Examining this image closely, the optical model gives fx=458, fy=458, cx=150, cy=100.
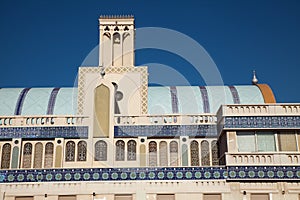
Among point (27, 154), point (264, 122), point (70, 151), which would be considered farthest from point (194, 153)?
point (27, 154)

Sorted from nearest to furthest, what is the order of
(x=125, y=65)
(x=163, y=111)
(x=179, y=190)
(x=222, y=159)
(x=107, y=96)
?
(x=179, y=190), (x=222, y=159), (x=107, y=96), (x=163, y=111), (x=125, y=65)

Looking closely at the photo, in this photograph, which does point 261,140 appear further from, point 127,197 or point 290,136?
point 127,197

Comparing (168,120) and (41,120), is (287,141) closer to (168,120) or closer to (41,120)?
(168,120)

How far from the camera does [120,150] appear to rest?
2786 centimetres

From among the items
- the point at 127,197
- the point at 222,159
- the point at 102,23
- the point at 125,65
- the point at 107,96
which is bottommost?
the point at 127,197

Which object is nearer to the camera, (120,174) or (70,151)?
(120,174)

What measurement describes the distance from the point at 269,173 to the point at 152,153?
24.5 feet

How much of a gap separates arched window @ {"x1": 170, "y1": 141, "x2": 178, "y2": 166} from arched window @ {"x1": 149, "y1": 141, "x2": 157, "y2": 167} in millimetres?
992

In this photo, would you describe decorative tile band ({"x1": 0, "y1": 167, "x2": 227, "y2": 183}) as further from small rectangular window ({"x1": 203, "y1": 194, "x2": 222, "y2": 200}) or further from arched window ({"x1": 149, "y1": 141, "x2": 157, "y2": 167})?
arched window ({"x1": 149, "y1": 141, "x2": 157, "y2": 167})

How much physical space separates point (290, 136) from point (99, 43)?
17514 mm

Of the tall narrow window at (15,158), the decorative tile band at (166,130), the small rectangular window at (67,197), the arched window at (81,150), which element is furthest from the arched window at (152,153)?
the tall narrow window at (15,158)

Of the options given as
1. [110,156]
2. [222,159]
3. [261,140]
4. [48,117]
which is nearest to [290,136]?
[261,140]

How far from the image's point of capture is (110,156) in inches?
1071

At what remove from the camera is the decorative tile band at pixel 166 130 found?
2814 centimetres
